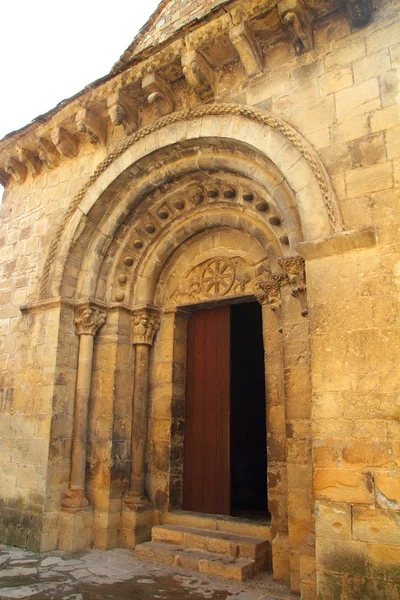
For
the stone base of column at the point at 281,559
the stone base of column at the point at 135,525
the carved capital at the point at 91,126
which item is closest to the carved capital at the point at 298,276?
the stone base of column at the point at 281,559

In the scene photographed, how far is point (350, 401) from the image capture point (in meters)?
3.18

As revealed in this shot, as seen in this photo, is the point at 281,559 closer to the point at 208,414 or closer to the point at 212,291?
the point at 208,414

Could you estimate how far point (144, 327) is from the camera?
5574mm

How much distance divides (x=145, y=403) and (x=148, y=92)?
11.3 ft

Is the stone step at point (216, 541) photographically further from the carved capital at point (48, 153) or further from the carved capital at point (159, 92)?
the carved capital at point (48, 153)

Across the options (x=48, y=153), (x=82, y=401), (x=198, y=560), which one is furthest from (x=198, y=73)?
(x=198, y=560)

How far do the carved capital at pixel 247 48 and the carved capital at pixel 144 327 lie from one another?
2.79 meters

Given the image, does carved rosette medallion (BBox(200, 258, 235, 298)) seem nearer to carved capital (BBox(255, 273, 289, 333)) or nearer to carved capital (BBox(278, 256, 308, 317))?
carved capital (BBox(255, 273, 289, 333))

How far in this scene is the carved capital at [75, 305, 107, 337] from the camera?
5395 mm

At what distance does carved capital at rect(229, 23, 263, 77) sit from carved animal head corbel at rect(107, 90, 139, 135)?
1414 mm

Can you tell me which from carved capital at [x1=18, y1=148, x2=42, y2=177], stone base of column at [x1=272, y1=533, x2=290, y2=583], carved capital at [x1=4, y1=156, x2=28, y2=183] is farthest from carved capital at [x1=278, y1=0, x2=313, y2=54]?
stone base of column at [x1=272, y1=533, x2=290, y2=583]

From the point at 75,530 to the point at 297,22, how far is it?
17.0ft

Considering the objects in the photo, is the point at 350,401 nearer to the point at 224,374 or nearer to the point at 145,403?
the point at 224,374

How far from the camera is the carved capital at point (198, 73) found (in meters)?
4.59
